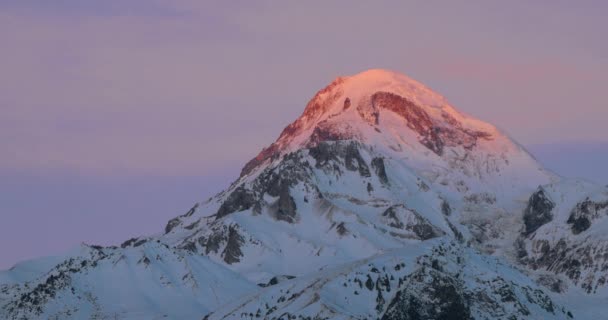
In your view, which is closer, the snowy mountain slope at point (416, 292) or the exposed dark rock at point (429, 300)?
the exposed dark rock at point (429, 300)

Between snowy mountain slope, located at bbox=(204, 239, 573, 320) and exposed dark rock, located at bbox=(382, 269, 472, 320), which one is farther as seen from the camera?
snowy mountain slope, located at bbox=(204, 239, 573, 320)

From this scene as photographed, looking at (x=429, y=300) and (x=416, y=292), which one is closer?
(x=429, y=300)

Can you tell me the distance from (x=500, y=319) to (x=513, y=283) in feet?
31.6

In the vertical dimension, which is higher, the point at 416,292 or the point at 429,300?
the point at 416,292

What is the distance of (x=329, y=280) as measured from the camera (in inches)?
7510

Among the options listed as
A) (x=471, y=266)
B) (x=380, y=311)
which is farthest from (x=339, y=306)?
(x=471, y=266)

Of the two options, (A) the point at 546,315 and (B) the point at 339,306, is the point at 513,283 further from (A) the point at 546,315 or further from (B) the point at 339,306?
(B) the point at 339,306

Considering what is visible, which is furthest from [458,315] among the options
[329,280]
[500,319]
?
[329,280]

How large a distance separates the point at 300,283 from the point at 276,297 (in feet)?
12.5

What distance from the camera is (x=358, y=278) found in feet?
617

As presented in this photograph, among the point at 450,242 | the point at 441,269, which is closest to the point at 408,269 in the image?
the point at 441,269

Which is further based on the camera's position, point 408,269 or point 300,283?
point 300,283

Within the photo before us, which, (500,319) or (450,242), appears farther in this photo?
(450,242)

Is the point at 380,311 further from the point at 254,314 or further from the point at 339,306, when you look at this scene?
the point at 254,314
